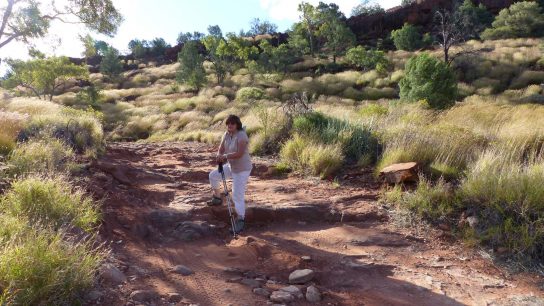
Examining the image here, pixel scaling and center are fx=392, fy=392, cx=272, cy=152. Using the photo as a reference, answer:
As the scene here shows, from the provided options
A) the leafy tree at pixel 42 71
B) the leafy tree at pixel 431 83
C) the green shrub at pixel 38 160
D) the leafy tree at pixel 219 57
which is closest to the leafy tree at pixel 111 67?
the leafy tree at pixel 219 57

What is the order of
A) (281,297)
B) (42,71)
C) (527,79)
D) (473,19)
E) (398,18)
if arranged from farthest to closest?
(398,18) → (473,19) → (527,79) → (42,71) → (281,297)

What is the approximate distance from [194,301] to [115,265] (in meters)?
1.03

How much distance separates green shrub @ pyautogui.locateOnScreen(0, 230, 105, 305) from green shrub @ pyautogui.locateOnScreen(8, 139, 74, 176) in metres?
2.62

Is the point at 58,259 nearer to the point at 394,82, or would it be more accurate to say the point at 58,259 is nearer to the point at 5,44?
the point at 5,44

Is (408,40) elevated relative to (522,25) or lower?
elevated

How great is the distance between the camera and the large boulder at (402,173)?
620 cm

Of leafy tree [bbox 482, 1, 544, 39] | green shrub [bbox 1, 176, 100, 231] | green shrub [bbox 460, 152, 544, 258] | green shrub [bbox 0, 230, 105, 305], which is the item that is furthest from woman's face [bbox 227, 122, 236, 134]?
leafy tree [bbox 482, 1, 544, 39]

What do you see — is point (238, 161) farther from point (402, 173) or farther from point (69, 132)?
point (69, 132)

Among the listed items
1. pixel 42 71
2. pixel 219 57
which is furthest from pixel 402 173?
pixel 219 57

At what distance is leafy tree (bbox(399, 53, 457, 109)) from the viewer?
73.8ft

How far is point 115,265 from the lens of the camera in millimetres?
3951

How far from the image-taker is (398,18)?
69500 mm

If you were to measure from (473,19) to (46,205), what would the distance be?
2483 inches

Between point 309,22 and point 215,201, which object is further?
point 309,22
